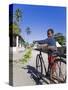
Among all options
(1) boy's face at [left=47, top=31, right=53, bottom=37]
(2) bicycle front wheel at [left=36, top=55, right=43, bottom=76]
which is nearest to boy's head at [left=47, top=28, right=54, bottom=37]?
(1) boy's face at [left=47, top=31, right=53, bottom=37]

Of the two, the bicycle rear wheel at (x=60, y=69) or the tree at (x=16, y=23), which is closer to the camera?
the tree at (x=16, y=23)

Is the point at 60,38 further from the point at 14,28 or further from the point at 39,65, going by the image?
the point at 14,28

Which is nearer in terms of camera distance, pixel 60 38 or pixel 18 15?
pixel 18 15

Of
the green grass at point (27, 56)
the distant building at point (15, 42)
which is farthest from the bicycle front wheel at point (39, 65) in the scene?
the distant building at point (15, 42)

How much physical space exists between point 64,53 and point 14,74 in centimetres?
54

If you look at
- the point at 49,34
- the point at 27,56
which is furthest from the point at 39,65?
the point at 49,34

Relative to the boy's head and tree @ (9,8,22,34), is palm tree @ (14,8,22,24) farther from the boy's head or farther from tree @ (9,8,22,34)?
the boy's head

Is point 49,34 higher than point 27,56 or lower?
higher

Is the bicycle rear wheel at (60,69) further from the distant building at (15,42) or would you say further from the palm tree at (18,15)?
the palm tree at (18,15)

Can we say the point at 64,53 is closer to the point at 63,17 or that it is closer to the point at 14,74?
the point at 63,17

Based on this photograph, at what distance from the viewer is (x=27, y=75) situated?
7.69ft

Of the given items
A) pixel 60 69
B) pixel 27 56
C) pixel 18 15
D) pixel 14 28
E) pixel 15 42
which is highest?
pixel 18 15

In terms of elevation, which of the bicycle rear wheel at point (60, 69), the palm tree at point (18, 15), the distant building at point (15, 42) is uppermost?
the palm tree at point (18, 15)

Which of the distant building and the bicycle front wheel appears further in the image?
the bicycle front wheel
